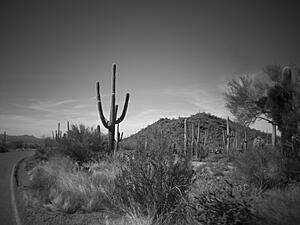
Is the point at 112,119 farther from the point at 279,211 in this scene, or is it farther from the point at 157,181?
the point at 279,211

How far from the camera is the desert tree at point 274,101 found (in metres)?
11.7

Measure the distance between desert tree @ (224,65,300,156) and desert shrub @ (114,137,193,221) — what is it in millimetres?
7678

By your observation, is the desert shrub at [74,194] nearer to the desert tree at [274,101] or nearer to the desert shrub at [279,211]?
the desert shrub at [279,211]

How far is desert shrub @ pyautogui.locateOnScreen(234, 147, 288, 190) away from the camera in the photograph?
9.42 metres

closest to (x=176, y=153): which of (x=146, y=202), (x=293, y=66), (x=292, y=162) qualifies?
(x=146, y=202)

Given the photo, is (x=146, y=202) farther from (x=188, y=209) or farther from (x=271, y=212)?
(x=271, y=212)

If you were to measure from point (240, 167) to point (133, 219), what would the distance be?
6.80m

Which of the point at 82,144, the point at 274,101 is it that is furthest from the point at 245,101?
the point at 82,144

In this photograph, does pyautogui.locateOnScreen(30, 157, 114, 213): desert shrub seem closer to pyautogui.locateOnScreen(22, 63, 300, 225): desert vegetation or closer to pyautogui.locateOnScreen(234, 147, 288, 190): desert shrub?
pyautogui.locateOnScreen(22, 63, 300, 225): desert vegetation

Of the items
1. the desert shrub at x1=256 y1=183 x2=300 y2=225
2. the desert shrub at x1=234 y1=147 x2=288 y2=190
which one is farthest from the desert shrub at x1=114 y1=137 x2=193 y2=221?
the desert shrub at x1=234 y1=147 x2=288 y2=190

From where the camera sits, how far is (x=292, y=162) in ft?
31.9

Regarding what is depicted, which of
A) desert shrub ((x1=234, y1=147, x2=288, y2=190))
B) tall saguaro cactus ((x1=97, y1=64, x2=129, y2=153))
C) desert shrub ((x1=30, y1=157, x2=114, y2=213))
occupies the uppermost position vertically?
tall saguaro cactus ((x1=97, y1=64, x2=129, y2=153))

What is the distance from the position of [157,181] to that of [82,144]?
11.4m

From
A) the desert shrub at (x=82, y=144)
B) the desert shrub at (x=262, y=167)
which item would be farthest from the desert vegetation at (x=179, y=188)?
Answer: the desert shrub at (x=82, y=144)
